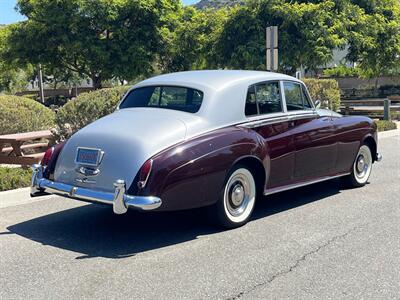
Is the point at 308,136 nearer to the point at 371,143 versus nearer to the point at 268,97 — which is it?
the point at 268,97

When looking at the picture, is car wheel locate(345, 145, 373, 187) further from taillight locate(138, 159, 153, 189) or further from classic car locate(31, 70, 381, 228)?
taillight locate(138, 159, 153, 189)

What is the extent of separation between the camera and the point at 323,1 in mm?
23062

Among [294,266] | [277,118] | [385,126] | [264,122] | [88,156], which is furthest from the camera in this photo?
[385,126]

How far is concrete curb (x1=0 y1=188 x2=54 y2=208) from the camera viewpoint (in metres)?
7.39

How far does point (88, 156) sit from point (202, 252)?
156cm

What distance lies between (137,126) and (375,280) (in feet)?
9.17

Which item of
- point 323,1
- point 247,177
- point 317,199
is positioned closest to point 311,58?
point 323,1

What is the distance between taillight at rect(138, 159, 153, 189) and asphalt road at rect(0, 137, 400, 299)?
0.68 m

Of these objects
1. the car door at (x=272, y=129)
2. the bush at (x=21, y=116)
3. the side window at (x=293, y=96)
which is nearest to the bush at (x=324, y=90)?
the bush at (x=21, y=116)

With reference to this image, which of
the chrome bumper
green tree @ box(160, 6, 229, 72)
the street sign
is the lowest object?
the chrome bumper

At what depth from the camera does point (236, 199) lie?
6023 mm

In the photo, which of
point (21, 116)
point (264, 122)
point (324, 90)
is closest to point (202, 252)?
point (264, 122)

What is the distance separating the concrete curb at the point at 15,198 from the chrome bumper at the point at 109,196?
157 cm

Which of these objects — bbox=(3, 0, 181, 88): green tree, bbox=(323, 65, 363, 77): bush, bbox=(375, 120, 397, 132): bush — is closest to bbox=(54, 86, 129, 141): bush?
bbox=(375, 120, 397, 132): bush
